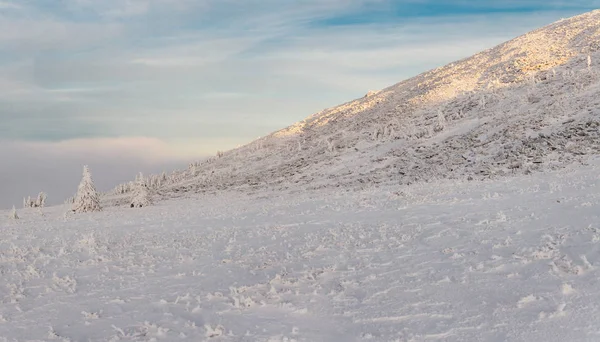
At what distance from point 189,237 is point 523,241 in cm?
1228

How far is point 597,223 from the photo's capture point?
45.0 ft

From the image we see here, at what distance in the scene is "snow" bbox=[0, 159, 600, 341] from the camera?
952 cm

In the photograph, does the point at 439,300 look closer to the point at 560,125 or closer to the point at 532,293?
the point at 532,293

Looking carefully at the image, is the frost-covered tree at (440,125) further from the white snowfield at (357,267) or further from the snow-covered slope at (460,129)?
the white snowfield at (357,267)

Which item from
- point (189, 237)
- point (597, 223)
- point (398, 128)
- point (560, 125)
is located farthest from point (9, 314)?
point (398, 128)

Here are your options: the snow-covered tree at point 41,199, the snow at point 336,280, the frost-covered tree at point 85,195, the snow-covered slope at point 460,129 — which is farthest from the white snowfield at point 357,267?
the snow-covered tree at point 41,199

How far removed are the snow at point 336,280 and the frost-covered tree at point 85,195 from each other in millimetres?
22257

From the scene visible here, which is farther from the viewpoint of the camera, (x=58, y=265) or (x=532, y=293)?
(x=58, y=265)

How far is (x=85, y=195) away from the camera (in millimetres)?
42156

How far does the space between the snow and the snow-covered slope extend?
56.1 ft

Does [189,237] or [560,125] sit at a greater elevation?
[560,125]

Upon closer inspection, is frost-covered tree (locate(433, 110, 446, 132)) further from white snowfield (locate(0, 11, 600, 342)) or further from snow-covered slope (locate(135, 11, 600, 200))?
white snowfield (locate(0, 11, 600, 342))

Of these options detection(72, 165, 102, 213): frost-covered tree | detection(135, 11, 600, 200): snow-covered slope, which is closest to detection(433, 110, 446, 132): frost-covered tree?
detection(135, 11, 600, 200): snow-covered slope

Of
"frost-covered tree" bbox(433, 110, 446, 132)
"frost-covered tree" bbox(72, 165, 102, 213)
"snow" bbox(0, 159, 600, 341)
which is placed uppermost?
"frost-covered tree" bbox(433, 110, 446, 132)
